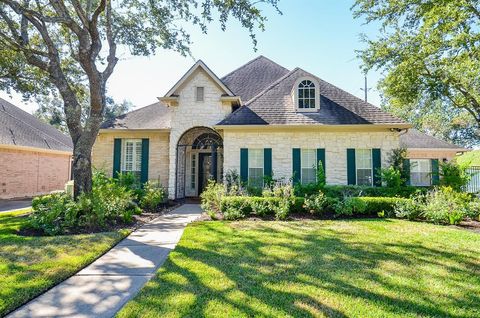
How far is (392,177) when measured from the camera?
11125 mm

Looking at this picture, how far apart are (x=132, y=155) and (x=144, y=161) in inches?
34.0

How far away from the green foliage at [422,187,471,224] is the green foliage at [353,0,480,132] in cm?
474

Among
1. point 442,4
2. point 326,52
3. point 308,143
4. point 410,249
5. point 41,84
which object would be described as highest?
point 442,4

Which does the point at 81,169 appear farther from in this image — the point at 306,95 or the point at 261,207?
the point at 306,95

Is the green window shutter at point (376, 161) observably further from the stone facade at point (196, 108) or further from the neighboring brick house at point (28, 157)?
the neighboring brick house at point (28, 157)

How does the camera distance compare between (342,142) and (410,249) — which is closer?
(410,249)

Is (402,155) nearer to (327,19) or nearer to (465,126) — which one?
(327,19)

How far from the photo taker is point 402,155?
12047 mm

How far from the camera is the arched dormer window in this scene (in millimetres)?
12844

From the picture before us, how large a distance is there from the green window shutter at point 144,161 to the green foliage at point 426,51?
39.1 feet

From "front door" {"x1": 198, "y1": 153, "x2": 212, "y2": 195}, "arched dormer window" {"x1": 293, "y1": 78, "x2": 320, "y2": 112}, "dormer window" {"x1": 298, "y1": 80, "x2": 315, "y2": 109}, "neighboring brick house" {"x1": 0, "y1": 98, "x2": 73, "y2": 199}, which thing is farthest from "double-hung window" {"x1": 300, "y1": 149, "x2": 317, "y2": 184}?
"neighboring brick house" {"x1": 0, "y1": 98, "x2": 73, "y2": 199}

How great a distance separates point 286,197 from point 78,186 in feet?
22.9

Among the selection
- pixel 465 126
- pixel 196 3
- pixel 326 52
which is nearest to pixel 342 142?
pixel 326 52

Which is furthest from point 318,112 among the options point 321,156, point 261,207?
point 261,207
